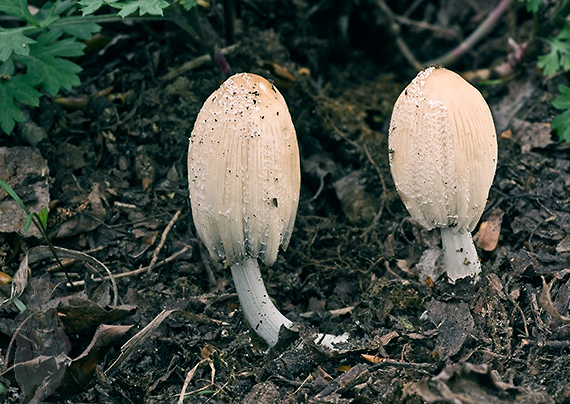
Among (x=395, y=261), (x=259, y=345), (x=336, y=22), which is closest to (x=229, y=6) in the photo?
(x=336, y=22)

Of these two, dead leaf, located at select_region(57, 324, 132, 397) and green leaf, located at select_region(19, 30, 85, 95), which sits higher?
green leaf, located at select_region(19, 30, 85, 95)

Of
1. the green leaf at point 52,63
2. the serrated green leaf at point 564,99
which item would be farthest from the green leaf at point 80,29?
the serrated green leaf at point 564,99

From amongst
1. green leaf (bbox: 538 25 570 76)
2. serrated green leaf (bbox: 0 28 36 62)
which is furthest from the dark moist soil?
serrated green leaf (bbox: 0 28 36 62)

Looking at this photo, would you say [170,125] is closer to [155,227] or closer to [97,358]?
[155,227]

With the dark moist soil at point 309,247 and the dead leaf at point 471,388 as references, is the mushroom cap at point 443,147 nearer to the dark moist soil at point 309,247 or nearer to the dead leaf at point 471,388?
the dark moist soil at point 309,247

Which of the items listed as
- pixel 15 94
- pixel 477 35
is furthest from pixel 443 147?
pixel 477 35

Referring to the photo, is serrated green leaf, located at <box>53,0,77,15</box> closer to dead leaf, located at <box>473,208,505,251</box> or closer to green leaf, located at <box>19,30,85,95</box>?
green leaf, located at <box>19,30,85,95</box>
